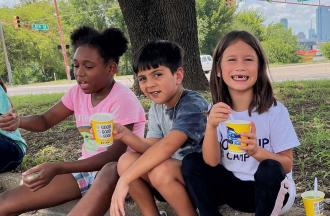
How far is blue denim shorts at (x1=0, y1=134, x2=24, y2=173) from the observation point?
9.43 ft

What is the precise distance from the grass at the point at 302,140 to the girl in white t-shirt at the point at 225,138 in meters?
0.59

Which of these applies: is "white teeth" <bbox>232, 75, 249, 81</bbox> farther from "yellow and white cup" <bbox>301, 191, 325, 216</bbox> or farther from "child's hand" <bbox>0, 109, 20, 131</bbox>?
"child's hand" <bbox>0, 109, 20, 131</bbox>

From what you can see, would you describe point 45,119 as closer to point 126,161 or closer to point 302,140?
point 126,161

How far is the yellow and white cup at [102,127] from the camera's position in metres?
1.99

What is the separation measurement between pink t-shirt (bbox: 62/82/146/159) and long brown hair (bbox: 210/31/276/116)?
0.48 m

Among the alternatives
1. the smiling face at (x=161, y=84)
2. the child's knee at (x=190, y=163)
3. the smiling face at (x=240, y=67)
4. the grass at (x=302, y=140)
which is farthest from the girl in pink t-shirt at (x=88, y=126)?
the grass at (x=302, y=140)

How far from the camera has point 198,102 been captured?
226 centimetres

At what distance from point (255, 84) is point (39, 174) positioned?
1.19 metres

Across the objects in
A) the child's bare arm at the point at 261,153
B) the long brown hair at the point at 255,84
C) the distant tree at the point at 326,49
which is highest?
the long brown hair at the point at 255,84

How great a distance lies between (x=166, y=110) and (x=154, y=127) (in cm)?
13

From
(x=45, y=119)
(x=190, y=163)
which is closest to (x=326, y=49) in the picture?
(x=45, y=119)

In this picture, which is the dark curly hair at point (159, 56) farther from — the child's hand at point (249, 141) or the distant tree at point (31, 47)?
the distant tree at point (31, 47)

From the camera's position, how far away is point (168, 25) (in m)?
6.29

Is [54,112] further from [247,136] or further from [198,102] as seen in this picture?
[247,136]
